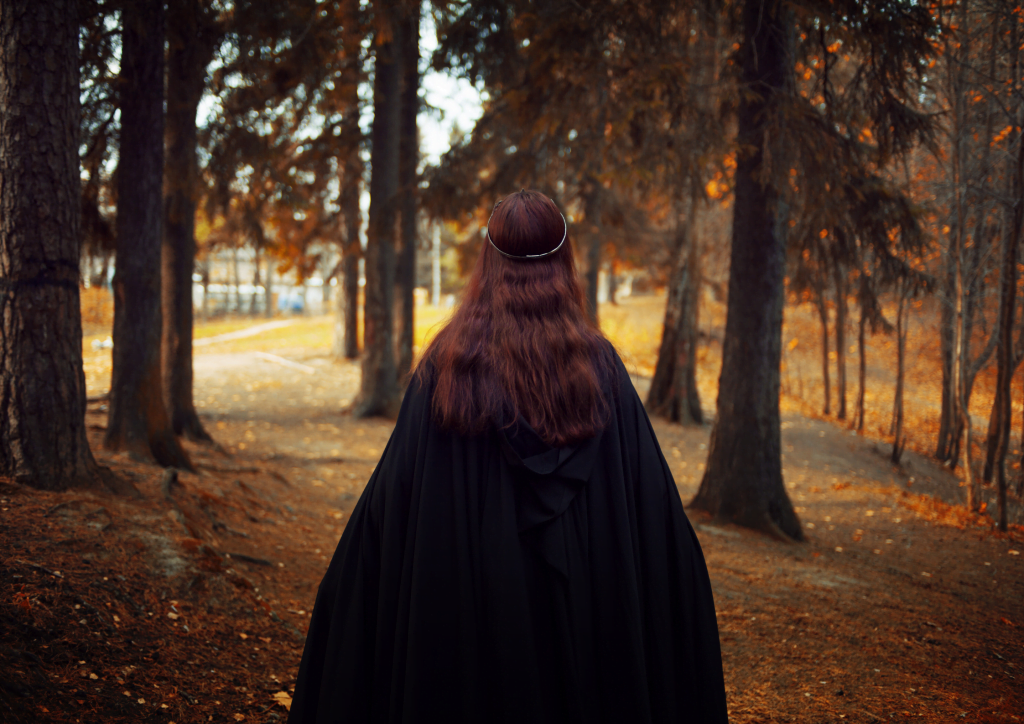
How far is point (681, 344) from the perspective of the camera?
46.7 ft

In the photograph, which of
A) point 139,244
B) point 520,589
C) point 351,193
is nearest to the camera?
point 520,589

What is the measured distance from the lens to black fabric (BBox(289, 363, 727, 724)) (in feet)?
6.59

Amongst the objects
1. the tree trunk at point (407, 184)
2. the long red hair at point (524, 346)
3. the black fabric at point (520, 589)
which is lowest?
the black fabric at point (520, 589)

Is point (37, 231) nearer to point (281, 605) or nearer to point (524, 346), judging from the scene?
point (281, 605)

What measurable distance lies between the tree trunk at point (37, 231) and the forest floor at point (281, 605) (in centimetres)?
39

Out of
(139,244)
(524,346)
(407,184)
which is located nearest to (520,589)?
(524,346)

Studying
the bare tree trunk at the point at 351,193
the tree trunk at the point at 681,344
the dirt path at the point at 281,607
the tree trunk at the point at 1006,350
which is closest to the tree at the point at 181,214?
the dirt path at the point at 281,607

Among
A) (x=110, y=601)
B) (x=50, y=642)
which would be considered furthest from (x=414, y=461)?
(x=110, y=601)

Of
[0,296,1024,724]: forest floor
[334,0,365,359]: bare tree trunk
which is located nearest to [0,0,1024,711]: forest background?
[0,296,1024,724]: forest floor

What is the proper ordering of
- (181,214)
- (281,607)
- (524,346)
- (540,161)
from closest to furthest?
1. (524,346)
2. (281,607)
3. (181,214)
4. (540,161)

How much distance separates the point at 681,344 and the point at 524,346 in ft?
41.5

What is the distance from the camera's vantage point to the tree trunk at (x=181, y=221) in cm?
788

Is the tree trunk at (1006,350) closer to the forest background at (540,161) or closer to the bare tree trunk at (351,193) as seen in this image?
the forest background at (540,161)

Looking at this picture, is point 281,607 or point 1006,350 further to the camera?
point 1006,350
